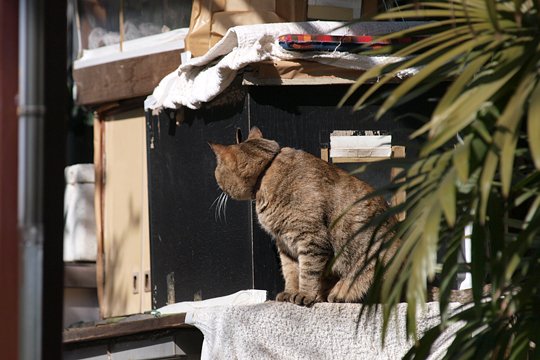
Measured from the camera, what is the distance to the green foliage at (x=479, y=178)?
9.71ft

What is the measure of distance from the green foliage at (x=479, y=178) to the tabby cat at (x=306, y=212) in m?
1.95

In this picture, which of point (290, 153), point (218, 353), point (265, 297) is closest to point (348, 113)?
point (290, 153)

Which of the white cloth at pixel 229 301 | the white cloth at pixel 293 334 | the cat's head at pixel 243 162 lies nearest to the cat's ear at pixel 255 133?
the cat's head at pixel 243 162

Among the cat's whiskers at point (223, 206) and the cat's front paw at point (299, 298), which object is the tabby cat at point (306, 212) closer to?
the cat's front paw at point (299, 298)

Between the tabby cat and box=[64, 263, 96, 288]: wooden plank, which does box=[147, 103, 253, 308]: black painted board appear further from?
box=[64, 263, 96, 288]: wooden plank

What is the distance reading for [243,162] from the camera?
5.89 meters

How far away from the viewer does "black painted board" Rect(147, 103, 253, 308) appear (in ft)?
20.2

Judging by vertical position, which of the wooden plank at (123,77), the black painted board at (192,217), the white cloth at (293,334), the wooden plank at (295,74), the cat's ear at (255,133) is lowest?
the white cloth at (293,334)

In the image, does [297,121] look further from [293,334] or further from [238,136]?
[293,334]

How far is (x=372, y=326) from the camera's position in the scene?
17.3 feet

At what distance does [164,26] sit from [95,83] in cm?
73

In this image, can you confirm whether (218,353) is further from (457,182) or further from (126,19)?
(126,19)

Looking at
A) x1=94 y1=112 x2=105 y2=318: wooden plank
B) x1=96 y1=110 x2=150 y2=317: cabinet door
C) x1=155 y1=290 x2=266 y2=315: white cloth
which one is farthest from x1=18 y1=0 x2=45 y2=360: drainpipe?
x1=94 y1=112 x2=105 y2=318: wooden plank

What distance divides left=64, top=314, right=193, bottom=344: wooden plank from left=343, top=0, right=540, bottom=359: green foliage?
196cm
